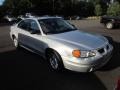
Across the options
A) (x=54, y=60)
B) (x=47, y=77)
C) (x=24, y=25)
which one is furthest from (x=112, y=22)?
(x=47, y=77)

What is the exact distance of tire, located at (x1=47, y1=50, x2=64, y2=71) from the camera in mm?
5934

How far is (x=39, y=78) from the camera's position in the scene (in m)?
5.86

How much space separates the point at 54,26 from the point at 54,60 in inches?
55.2

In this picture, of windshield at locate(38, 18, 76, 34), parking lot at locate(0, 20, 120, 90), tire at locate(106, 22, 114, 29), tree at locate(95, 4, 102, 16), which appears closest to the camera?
parking lot at locate(0, 20, 120, 90)

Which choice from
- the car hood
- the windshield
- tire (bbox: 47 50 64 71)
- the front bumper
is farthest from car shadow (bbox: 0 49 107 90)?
the windshield

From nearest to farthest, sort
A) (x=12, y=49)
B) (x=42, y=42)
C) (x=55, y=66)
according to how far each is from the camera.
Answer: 1. (x=55, y=66)
2. (x=42, y=42)
3. (x=12, y=49)

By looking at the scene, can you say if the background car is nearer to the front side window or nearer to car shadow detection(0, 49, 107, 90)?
the front side window

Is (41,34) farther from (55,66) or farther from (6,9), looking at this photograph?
(6,9)

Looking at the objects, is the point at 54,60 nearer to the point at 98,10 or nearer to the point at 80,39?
the point at 80,39

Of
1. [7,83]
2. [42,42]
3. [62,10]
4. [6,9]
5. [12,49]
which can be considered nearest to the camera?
[7,83]

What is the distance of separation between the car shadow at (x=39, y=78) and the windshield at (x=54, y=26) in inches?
44.4

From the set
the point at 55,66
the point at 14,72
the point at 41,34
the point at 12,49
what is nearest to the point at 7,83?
the point at 14,72

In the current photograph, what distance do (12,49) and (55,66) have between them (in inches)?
140

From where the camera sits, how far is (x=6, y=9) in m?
51.7
